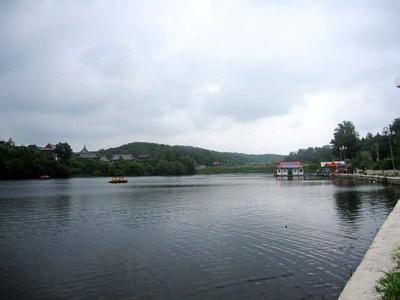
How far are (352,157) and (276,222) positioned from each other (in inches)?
5046

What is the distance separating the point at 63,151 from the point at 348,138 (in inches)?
4516

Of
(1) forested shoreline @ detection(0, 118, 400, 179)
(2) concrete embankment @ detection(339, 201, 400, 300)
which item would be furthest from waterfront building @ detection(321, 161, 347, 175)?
(2) concrete embankment @ detection(339, 201, 400, 300)

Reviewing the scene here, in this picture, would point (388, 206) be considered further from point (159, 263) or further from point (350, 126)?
point (350, 126)

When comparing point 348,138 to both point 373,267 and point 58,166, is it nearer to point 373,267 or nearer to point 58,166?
point 58,166

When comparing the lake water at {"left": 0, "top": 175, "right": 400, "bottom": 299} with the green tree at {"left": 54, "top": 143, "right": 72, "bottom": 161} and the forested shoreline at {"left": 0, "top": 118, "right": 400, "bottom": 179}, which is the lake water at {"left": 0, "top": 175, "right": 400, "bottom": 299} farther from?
the green tree at {"left": 54, "top": 143, "right": 72, "bottom": 161}

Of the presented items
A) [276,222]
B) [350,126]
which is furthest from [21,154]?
[276,222]

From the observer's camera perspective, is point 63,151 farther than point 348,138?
Yes

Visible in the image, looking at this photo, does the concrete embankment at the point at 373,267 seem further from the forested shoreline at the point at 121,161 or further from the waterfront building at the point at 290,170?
the waterfront building at the point at 290,170

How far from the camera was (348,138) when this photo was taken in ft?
468

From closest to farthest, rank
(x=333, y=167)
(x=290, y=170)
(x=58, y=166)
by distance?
(x=290, y=170), (x=333, y=167), (x=58, y=166)

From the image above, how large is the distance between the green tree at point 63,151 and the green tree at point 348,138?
109090mm

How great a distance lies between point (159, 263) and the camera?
53.4 ft

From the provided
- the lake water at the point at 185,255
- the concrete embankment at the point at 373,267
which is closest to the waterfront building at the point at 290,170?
the lake water at the point at 185,255

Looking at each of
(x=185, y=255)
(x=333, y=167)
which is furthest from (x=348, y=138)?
(x=185, y=255)
